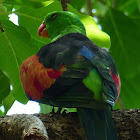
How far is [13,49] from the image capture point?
373 centimetres

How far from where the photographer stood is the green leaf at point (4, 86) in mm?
3549

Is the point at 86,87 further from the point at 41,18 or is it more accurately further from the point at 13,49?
the point at 41,18

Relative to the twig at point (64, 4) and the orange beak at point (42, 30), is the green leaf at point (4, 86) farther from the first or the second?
the twig at point (64, 4)

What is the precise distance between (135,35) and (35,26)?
1456mm

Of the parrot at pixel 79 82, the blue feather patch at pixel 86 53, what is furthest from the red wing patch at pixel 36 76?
the blue feather patch at pixel 86 53

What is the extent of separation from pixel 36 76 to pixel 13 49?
838 millimetres

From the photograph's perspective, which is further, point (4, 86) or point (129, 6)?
point (129, 6)

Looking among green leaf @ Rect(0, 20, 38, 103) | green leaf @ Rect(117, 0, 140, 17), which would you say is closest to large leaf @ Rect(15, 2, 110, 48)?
green leaf @ Rect(0, 20, 38, 103)

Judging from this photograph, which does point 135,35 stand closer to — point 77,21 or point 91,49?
point 77,21

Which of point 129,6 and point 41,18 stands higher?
point 129,6

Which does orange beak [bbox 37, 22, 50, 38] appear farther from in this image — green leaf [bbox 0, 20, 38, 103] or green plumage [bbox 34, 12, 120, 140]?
green plumage [bbox 34, 12, 120, 140]

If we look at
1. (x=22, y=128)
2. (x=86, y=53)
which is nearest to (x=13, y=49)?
(x=86, y=53)

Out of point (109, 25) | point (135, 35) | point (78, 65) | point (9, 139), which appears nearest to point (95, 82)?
point (78, 65)

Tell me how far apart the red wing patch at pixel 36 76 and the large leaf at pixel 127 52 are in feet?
6.14
